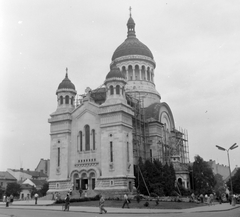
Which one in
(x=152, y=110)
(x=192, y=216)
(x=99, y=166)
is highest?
(x=152, y=110)

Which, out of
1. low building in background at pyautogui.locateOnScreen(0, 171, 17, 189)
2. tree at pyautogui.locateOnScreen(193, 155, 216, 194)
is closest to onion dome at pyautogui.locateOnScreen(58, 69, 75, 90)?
tree at pyautogui.locateOnScreen(193, 155, 216, 194)

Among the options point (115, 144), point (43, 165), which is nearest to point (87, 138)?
point (115, 144)

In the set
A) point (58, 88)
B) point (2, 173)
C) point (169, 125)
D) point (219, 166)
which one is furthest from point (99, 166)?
point (219, 166)

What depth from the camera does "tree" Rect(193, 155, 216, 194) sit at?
49.3 metres

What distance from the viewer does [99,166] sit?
43.8m

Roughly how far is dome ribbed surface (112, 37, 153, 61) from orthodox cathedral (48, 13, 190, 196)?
1.53 metres

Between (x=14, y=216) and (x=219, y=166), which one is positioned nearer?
(x=14, y=216)

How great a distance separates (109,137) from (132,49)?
1936 cm

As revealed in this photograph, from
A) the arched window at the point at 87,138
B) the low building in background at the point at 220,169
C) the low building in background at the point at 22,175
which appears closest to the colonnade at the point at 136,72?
the arched window at the point at 87,138

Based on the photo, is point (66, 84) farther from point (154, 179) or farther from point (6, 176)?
point (6, 176)

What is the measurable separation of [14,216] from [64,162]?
24643 mm

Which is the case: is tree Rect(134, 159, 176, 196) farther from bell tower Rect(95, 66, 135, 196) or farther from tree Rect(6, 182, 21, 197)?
tree Rect(6, 182, 21, 197)

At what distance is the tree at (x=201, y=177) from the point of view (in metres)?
49.3

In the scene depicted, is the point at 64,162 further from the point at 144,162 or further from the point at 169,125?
the point at 169,125
